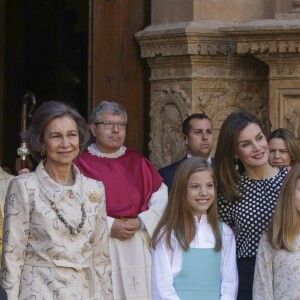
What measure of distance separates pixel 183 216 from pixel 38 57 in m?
8.03

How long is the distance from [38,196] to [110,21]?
362cm

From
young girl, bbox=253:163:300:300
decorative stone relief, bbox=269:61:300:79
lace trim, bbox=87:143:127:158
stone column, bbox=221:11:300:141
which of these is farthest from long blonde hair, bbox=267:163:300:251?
decorative stone relief, bbox=269:61:300:79

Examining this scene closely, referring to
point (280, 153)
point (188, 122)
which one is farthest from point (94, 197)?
point (188, 122)

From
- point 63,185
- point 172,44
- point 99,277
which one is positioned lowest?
point 99,277

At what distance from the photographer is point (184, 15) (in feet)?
31.3

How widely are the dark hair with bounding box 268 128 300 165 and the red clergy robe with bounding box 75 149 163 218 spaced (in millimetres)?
748

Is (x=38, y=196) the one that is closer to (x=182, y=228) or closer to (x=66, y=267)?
(x=66, y=267)

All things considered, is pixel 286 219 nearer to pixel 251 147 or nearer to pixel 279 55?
pixel 251 147

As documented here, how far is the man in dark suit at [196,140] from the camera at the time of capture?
8.80m

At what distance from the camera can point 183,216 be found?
7.04m

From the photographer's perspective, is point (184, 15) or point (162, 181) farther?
point (184, 15)

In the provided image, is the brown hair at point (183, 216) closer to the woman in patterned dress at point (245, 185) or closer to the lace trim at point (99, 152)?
the woman in patterned dress at point (245, 185)

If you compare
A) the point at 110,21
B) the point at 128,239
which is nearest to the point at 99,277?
the point at 128,239

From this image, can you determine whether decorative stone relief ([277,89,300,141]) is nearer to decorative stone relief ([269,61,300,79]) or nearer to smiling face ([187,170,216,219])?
decorative stone relief ([269,61,300,79])
